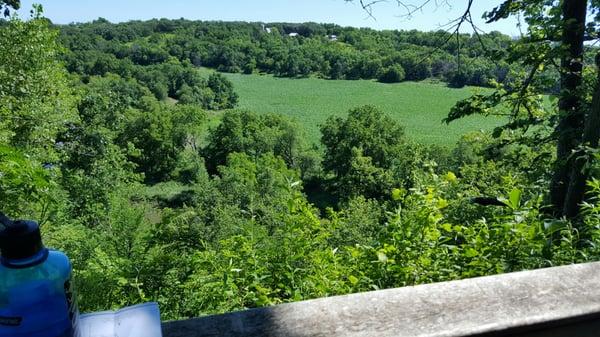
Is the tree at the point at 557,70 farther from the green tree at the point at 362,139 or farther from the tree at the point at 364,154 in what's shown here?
the green tree at the point at 362,139

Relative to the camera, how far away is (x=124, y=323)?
3.58ft

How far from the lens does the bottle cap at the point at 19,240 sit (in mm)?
829

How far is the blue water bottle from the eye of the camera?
2.76 feet

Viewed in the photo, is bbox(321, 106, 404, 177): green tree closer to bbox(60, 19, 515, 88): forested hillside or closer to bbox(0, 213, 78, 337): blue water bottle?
bbox(60, 19, 515, 88): forested hillside

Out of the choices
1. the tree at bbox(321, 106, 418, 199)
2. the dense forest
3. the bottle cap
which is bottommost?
the tree at bbox(321, 106, 418, 199)

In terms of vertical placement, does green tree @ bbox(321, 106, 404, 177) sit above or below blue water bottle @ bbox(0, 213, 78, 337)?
below

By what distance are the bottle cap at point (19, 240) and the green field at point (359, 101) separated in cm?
6038

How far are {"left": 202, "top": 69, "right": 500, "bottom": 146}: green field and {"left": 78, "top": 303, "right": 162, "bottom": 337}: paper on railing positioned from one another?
6012 cm

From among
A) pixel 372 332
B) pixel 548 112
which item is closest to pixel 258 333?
pixel 372 332

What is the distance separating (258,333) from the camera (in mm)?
1156

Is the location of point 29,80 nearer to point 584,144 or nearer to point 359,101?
point 584,144

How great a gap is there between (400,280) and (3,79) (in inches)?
603

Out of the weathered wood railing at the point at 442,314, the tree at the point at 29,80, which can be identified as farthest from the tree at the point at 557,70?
the tree at the point at 29,80

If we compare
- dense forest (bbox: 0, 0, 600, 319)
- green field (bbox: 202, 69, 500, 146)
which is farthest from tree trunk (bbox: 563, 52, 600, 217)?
green field (bbox: 202, 69, 500, 146)
